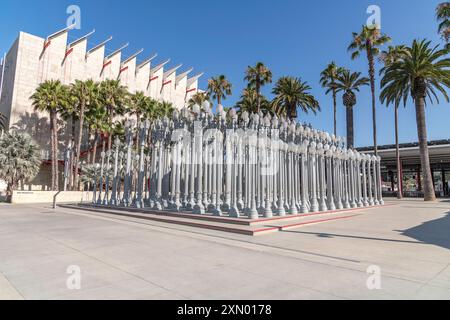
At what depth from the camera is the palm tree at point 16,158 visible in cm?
2820

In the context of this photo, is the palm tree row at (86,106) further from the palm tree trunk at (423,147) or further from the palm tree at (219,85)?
the palm tree trunk at (423,147)

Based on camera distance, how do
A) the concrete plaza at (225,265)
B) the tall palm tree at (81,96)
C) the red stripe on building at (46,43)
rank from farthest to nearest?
the red stripe on building at (46,43)
the tall palm tree at (81,96)
the concrete plaza at (225,265)

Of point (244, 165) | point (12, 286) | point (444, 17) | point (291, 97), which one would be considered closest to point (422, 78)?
point (444, 17)

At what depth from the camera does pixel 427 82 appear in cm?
2620

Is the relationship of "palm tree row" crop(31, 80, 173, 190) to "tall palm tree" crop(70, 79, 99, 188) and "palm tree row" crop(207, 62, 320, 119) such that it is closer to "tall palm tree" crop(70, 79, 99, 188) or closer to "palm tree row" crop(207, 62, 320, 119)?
"tall palm tree" crop(70, 79, 99, 188)

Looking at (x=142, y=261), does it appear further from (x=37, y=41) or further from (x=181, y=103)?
(x=181, y=103)

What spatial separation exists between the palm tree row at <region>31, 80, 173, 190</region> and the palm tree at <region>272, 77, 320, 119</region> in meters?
16.9

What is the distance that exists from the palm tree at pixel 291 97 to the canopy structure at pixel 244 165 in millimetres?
15827

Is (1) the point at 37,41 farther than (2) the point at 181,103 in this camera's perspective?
No

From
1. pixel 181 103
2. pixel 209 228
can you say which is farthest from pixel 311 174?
pixel 181 103

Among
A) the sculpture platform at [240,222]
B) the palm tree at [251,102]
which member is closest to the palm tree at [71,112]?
the palm tree at [251,102]

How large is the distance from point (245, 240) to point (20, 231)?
26.4 ft

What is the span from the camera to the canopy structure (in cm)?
1314

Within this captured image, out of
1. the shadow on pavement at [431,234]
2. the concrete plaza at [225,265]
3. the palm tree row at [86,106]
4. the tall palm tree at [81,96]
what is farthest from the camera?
the tall palm tree at [81,96]
